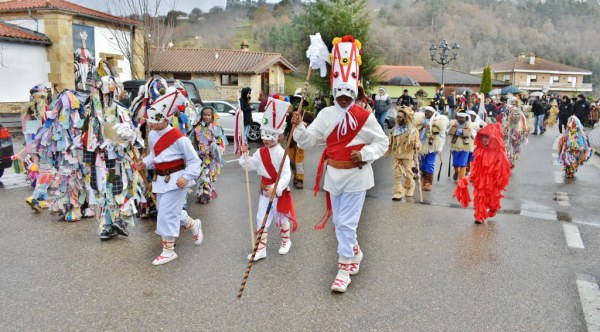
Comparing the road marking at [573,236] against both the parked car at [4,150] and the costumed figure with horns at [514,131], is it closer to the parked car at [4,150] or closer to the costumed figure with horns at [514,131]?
the costumed figure with horns at [514,131]

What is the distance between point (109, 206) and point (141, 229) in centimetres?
64

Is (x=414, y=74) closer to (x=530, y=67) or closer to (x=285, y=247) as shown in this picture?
(x=530, y=67)

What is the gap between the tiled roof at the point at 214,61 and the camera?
37.7 m

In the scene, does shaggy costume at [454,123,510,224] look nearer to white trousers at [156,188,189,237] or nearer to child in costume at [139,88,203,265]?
child in costume at [139,88,203,265]

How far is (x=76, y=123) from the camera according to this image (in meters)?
6.59

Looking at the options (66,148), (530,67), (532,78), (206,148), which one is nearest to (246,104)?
(206,148)

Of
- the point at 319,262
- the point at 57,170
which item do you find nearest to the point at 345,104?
the point at 319,262

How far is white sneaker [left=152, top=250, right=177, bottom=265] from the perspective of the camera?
5281 millimetres

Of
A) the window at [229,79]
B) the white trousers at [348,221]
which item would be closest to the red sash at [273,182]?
the white trousers at [348,221]

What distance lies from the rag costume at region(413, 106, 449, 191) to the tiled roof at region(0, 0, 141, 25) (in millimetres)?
18484

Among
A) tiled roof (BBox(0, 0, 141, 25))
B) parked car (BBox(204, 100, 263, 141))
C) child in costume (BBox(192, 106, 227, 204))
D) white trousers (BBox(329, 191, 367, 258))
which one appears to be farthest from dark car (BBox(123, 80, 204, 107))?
tiled roof (BBox(0, 0, 141, 25))

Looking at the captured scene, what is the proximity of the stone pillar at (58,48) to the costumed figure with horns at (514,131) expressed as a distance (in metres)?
18.2

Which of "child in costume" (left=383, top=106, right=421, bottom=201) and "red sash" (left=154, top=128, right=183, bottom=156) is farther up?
"red sash" (left=154, top=128, right=183, bottom=156)

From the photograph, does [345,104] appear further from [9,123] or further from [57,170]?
[9,123]
